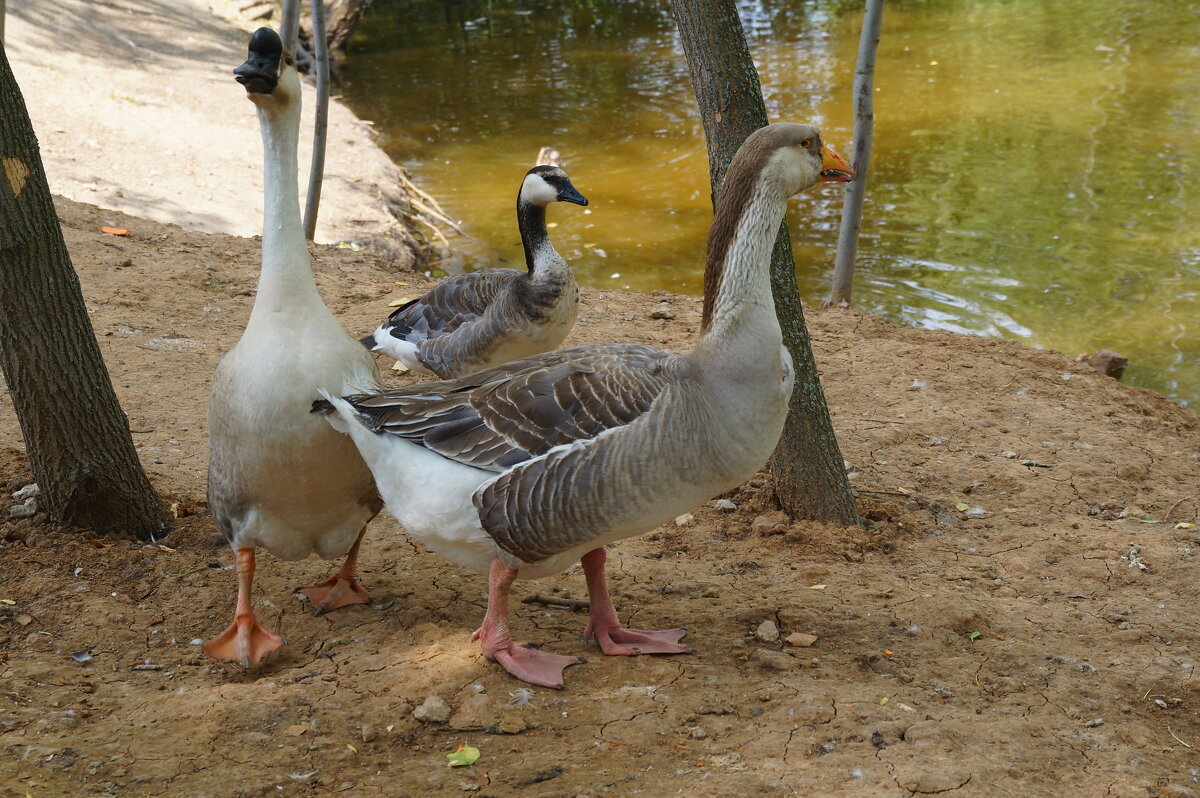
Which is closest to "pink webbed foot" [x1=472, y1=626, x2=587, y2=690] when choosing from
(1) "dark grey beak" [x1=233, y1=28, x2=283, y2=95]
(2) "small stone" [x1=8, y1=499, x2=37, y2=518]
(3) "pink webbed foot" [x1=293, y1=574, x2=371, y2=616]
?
(3) "pink webbed foot" [x1=293, y1=574, x2=371, y2=616]

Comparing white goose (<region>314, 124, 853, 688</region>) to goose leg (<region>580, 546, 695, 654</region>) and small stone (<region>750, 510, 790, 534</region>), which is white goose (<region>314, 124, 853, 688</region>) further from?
small stone (<region>750, 510, 790, 534</region>)

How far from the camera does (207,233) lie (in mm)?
9797

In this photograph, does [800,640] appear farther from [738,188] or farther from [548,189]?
[548,189]

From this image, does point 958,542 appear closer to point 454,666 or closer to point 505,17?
point 454,666

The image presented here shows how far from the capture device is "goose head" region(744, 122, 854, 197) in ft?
12.4

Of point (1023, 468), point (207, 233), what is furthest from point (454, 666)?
point (207, 233)

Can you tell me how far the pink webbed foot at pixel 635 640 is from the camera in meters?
3.96

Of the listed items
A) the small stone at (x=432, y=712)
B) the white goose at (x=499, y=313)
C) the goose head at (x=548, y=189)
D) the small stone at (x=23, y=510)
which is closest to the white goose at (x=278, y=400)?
the small stone at (x=432, y=712)

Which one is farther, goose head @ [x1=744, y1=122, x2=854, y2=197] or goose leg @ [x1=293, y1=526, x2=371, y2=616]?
goose leg @ [x1=293, y1=526, x2=371, y2=616]

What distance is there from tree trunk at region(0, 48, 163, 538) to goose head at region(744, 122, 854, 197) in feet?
9.78

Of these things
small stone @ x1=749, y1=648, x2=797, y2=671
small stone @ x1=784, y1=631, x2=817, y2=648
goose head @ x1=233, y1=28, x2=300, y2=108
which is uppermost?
goose head @ x1=233, y1=28, x2=300, y2=108

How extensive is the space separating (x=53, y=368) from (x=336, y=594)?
163 centimetres

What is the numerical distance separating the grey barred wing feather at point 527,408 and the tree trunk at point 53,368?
1.63 meters

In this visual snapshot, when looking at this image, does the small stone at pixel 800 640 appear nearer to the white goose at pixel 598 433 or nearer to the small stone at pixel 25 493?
the white goose at pixel 598 433
